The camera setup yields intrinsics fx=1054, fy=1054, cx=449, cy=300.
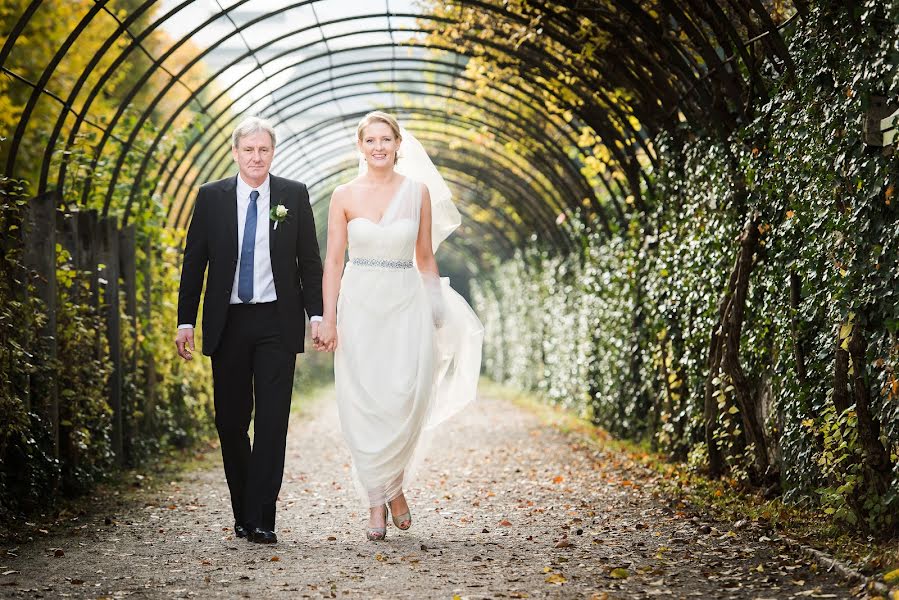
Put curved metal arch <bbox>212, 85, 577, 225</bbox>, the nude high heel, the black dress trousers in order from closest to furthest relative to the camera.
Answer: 1. the black dress trousers
2. the nude high heel
3. curved metal arch <bbox>212, 85, 577, 225</bbox>

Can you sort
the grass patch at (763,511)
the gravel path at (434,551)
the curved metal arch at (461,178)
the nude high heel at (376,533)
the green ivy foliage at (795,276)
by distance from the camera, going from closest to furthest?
1. the gravel path at (434,551)
2. the grass patch at (763,511)
3. the green ivy foliage at (795,276)
4. the nude high heel at (376,533)
5. the curved metal arch at (461,178)

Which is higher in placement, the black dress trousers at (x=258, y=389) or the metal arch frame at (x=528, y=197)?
the metal arch frame at (x=528, y=197)

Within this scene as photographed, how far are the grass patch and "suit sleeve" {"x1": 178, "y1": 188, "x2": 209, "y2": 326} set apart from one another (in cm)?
305

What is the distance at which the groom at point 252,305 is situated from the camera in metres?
5.06

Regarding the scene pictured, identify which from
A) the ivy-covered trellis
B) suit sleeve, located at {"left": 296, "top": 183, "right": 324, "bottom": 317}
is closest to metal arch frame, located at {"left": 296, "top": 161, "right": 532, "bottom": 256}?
the ivy-covered trellis

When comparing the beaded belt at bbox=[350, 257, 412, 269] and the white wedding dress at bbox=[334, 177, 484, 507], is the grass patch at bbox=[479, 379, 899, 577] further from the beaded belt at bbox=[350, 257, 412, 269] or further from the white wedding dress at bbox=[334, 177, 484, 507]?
the beaded belt at bbox=[350, 257, 412, 269]

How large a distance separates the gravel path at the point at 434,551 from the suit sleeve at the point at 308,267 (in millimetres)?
1194

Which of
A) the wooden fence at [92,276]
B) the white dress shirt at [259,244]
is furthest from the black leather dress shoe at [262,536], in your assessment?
the wooden fence at [92,276]

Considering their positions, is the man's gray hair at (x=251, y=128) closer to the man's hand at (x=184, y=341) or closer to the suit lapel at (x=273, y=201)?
the suit lapel at (x=273, y=201)

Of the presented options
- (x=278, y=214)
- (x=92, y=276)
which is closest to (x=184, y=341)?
(x=278, y=214)

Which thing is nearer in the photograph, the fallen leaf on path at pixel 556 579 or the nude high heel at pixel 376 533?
the fallen leaf on path at pixel 556 579

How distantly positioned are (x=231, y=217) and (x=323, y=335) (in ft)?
2.39

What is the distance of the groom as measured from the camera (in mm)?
5062

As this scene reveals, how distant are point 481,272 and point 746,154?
21.2 m
